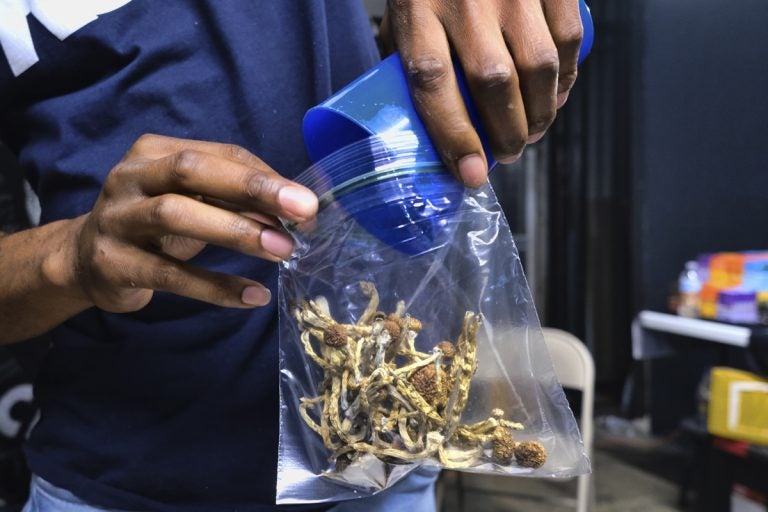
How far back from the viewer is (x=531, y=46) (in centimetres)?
34

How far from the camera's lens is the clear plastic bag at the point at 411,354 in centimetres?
40

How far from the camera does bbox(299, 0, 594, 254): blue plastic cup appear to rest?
13.8 inches

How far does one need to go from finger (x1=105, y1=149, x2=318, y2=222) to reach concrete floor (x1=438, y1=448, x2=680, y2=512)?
1862mm

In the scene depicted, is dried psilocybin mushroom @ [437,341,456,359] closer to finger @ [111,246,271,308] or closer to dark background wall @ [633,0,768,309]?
finger @ [111,246,271,308]

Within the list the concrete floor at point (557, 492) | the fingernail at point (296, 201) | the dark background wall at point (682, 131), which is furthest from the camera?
the dark background wall at point (682, 131)

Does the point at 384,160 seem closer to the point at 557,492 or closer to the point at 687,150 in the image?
the point at 557,492

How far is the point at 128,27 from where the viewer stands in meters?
0.50

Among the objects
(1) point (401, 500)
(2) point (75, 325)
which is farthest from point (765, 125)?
(2) point (75, 325)

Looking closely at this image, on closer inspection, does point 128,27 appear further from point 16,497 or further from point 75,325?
point 16,497

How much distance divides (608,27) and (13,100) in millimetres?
3240

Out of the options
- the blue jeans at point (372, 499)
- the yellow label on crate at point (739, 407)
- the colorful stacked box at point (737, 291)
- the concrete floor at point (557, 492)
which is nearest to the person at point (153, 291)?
the blue jeans at point (372, 499)

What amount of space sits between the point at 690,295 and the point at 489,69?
88.7 inches

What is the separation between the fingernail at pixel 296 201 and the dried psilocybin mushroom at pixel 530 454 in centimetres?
23

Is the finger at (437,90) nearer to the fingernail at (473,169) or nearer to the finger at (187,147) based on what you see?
the fingernail at (473,169)
